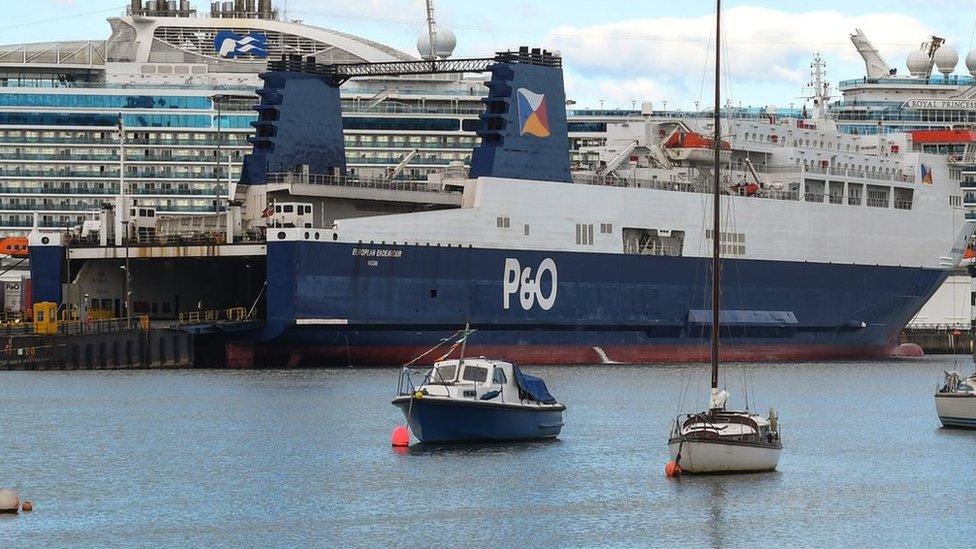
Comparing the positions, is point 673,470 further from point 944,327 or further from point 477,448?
point 944,327

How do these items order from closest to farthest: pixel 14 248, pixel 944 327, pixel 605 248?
pixel 605 248
pixel 14 248
pixel 944 327

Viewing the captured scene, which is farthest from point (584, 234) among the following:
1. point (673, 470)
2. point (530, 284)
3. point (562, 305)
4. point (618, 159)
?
point (673, 470)

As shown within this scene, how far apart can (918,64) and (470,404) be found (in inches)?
3360

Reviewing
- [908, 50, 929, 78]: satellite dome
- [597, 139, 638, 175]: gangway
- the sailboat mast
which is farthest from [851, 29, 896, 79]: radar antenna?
the sailboat mast

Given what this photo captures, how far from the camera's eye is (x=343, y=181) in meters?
78.8

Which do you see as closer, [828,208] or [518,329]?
[518,329]

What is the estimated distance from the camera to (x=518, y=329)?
79062mm

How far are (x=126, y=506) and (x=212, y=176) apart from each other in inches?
2548

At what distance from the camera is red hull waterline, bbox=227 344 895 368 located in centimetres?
7375

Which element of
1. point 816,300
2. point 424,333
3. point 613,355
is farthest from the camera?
point 816,300

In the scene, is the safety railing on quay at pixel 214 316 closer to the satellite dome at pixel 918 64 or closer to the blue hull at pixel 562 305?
the blue hull at pixel 562 305

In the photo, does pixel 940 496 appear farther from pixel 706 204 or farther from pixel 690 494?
pixel 706 204

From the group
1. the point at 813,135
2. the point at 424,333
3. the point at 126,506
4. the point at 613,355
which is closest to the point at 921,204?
the point at 813,135

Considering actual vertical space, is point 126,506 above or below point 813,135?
below
